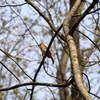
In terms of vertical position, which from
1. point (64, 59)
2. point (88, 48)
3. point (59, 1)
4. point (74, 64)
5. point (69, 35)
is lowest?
point (74, 64)

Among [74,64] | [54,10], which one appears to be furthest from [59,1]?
[74,64]

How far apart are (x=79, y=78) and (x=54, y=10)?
538cm

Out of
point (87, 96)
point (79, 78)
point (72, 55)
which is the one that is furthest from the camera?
point (72, 55)

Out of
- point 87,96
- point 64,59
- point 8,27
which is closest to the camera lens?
point 87,96

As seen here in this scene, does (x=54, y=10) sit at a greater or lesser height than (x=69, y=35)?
greater

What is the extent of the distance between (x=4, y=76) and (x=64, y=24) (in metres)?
8.54

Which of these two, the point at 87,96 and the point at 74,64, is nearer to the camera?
the point at 87,96

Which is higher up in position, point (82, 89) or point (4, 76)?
point (4, 76)

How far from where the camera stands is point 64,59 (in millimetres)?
5105

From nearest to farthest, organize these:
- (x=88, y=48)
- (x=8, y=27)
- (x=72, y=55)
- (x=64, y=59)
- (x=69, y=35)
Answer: (x=72, y=55) → (x=69, y=35) → (x=64, y=59) → (x=88, y=48) → (x=8, y=27)

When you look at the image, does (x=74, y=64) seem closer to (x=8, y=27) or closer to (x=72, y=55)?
(x=72, y=55)

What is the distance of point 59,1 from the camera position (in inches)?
235

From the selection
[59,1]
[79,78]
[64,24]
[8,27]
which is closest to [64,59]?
[59,1]

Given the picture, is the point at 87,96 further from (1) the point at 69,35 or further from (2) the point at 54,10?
(2) the point at 54,10
